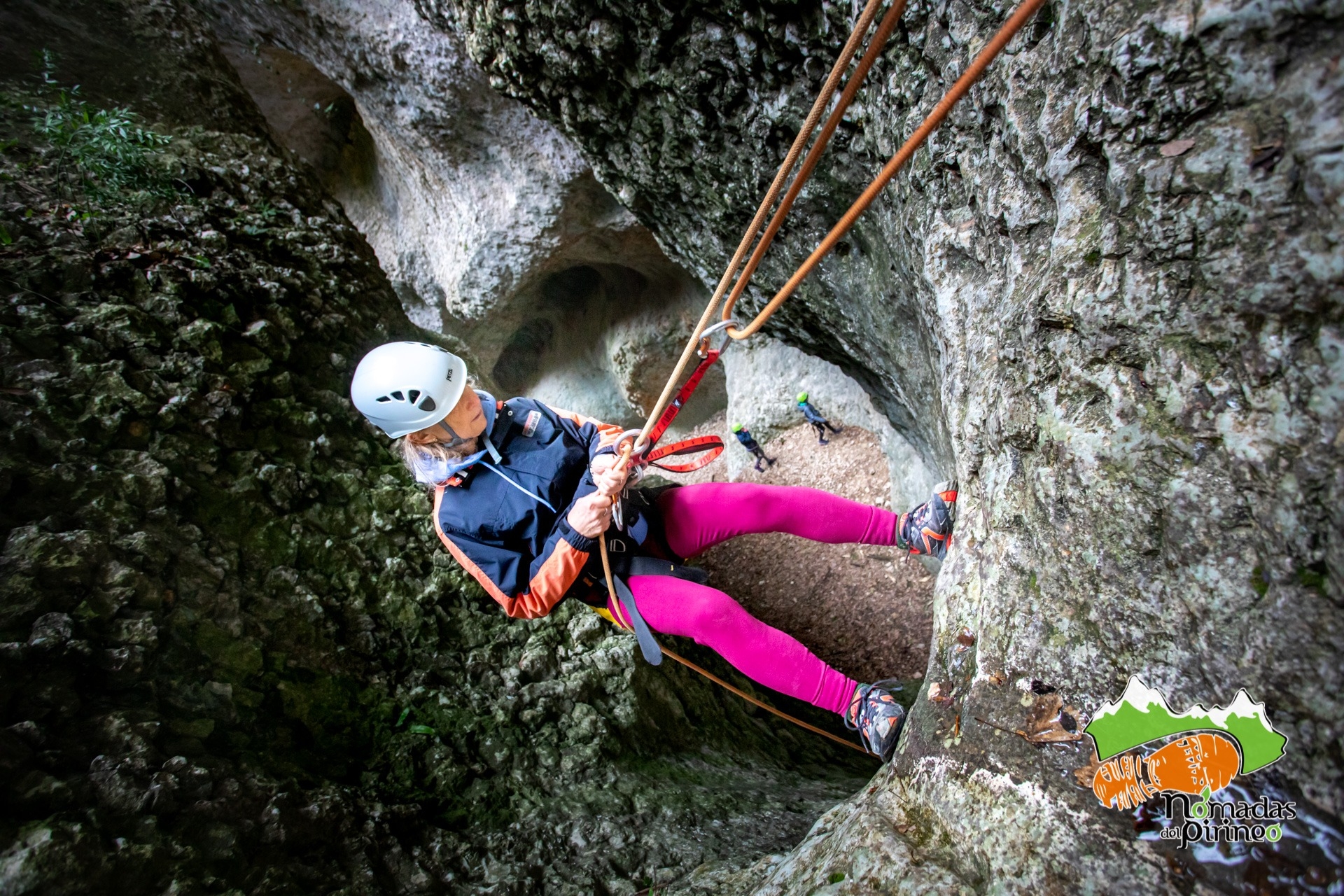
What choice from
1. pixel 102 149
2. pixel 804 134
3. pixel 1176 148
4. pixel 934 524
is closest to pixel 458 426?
pixel 804 134

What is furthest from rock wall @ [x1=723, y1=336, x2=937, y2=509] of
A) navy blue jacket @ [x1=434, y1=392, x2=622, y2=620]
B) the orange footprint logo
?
the orange footprint logo

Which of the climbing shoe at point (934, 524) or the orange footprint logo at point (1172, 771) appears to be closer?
the orange footprint logo at point (1172, 771)

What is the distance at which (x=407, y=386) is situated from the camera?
2.38 meters

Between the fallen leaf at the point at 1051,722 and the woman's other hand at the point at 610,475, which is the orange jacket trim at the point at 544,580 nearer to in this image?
the woman's other hand at the point at 610,475

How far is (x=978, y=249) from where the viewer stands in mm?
1759

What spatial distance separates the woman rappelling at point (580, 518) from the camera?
2344 millimetres

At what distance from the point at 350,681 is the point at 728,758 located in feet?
6.35

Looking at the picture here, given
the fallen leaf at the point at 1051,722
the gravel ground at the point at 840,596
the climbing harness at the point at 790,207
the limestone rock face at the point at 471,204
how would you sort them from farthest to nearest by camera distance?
the limestone rock face at the point at 471,204, the gravel ground at the point at 840,596, the fallen leaf at the point at 1051,722, the climbing harness at the point at 790,207

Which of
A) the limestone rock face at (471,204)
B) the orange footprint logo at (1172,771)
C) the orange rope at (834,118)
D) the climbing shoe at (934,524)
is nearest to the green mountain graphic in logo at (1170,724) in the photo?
the orange footprint logo at (1172,771)

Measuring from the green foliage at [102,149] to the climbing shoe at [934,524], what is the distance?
431cm

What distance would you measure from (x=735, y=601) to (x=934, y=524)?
837 millimetres

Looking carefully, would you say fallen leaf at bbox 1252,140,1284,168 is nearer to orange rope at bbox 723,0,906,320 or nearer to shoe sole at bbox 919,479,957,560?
orange rope at bbox 723,0,906,320

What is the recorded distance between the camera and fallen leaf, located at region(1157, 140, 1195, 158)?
108 cm

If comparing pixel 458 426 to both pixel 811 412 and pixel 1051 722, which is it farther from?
pixel 811 412
